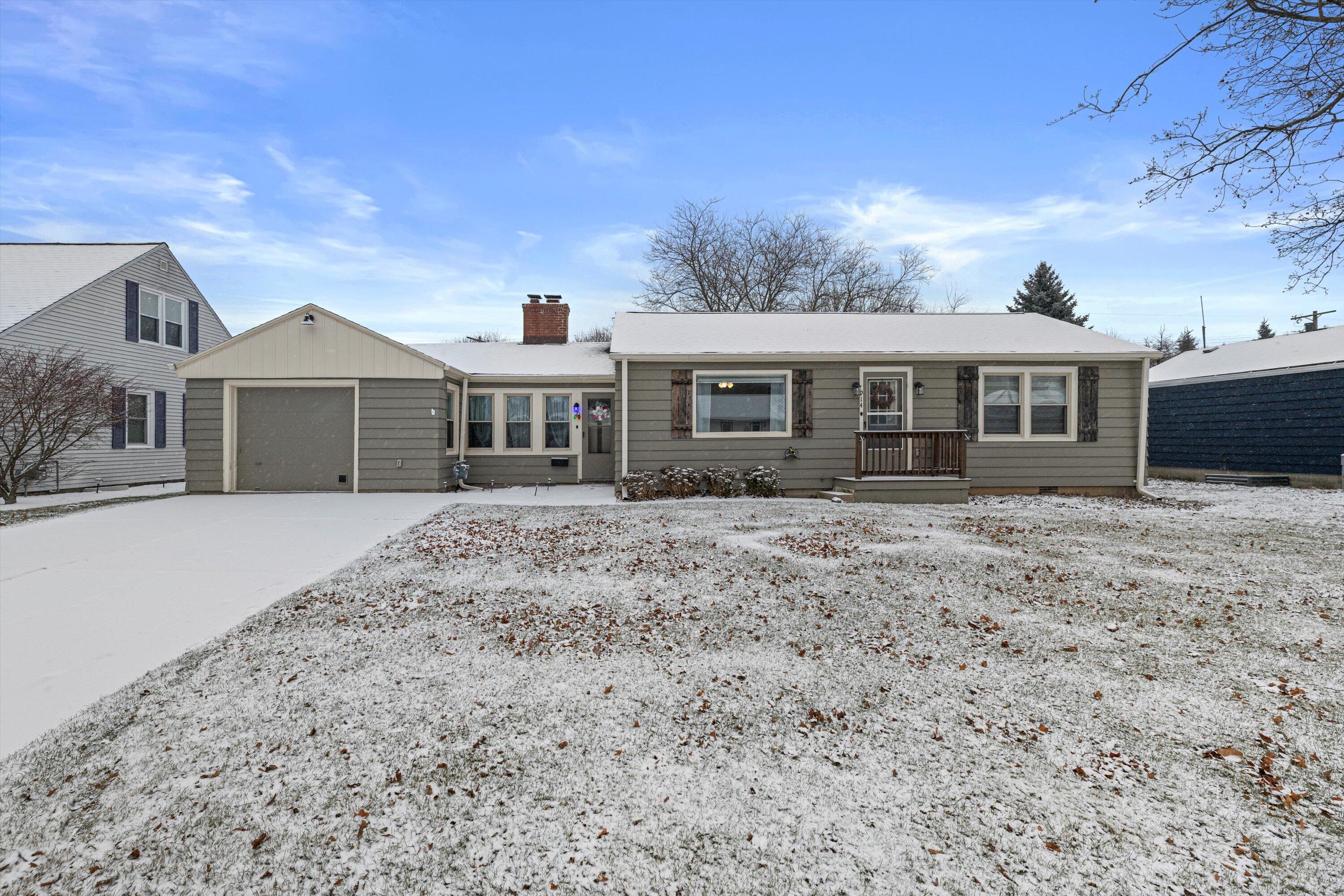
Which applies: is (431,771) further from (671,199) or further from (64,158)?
(671,199)

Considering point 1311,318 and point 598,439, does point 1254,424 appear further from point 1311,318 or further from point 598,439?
point 598,439

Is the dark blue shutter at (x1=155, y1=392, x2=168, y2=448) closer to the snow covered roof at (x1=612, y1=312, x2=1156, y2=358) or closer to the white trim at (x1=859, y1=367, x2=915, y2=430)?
the snow covered roof at (x1=612, y1=312, x2=1156, y2=358)

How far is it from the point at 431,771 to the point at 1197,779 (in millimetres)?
2866

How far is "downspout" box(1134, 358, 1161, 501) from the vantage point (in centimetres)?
1073

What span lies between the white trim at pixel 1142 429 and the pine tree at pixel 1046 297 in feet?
63.0

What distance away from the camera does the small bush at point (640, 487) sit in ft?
33.0

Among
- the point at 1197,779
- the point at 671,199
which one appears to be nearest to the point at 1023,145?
the point at 1197,779

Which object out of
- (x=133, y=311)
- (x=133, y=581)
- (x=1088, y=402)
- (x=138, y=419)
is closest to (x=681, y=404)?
(x=1088, y=402)

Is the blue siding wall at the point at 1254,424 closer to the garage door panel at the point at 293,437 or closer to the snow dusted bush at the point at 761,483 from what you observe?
the snow dusted bush at the point at 761,483

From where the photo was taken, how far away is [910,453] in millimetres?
10406

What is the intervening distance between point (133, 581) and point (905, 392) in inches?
419

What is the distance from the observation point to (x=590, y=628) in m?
3.81

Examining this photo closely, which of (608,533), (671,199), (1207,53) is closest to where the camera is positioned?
(1207,53)

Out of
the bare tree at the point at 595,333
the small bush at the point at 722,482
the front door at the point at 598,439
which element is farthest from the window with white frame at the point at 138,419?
the bare tree at the point at 595,333
